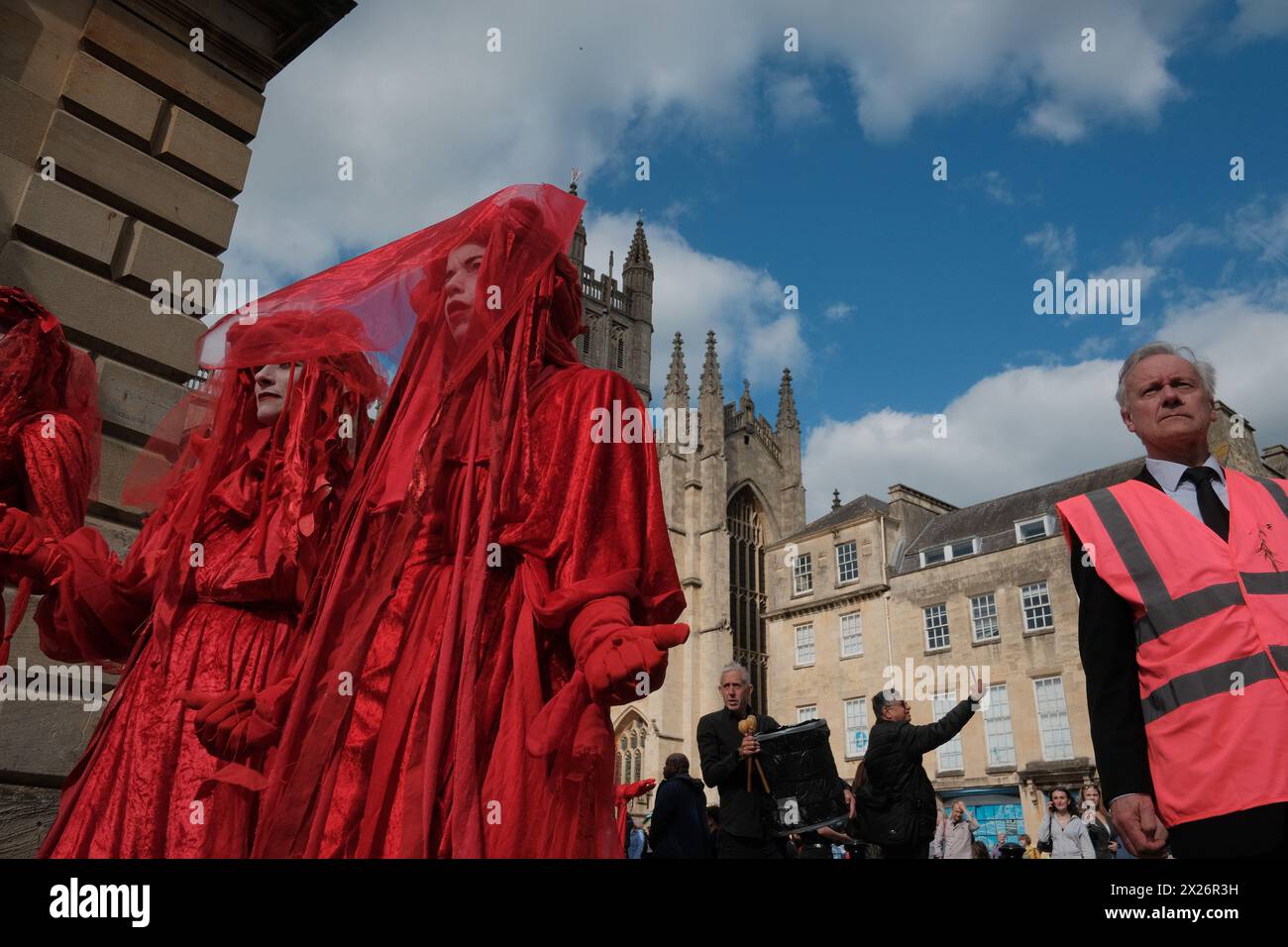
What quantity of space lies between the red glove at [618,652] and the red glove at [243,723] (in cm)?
76

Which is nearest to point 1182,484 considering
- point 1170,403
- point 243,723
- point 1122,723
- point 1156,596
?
point 1170,403

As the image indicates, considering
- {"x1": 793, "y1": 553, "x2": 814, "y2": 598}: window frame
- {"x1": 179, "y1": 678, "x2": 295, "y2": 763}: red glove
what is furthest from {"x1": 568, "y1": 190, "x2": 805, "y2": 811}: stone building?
{"x1": 179, "y1": 678, "x2": 295, "y2": 763}: red glove

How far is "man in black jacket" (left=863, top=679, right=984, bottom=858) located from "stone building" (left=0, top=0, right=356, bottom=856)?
418 cm

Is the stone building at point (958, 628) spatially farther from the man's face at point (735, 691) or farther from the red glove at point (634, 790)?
the man's face at point (735, 691)

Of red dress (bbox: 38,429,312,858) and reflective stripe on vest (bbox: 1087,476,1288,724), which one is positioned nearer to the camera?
reflective stripe on vest (bbox: 1087,476,1288,724)

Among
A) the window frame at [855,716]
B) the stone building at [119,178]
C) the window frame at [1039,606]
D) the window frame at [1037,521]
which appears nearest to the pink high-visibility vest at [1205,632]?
the stone building at [119,178]

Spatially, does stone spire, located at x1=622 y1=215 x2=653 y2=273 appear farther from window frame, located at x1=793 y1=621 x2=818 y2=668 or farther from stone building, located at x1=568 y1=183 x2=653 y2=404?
window frame, located at x1=793 y1=621 x2=818 y2=668

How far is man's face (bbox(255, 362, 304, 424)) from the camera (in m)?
2.91

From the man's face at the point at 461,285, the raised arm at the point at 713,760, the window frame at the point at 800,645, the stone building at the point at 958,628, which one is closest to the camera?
the man's face at the point at 461,285

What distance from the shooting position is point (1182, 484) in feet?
7.63

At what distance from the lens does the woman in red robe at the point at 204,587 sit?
90.3 inches

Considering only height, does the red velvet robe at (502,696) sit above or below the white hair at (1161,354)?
below

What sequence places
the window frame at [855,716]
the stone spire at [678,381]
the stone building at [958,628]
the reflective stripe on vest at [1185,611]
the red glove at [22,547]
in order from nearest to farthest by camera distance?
1. the reflective stripe on vest at [1185,611]
2. the red glove at [22,547]
3. the stone building at [958,628]
4. the window frame at [855,716]
5. the stone spire at [678,381]
